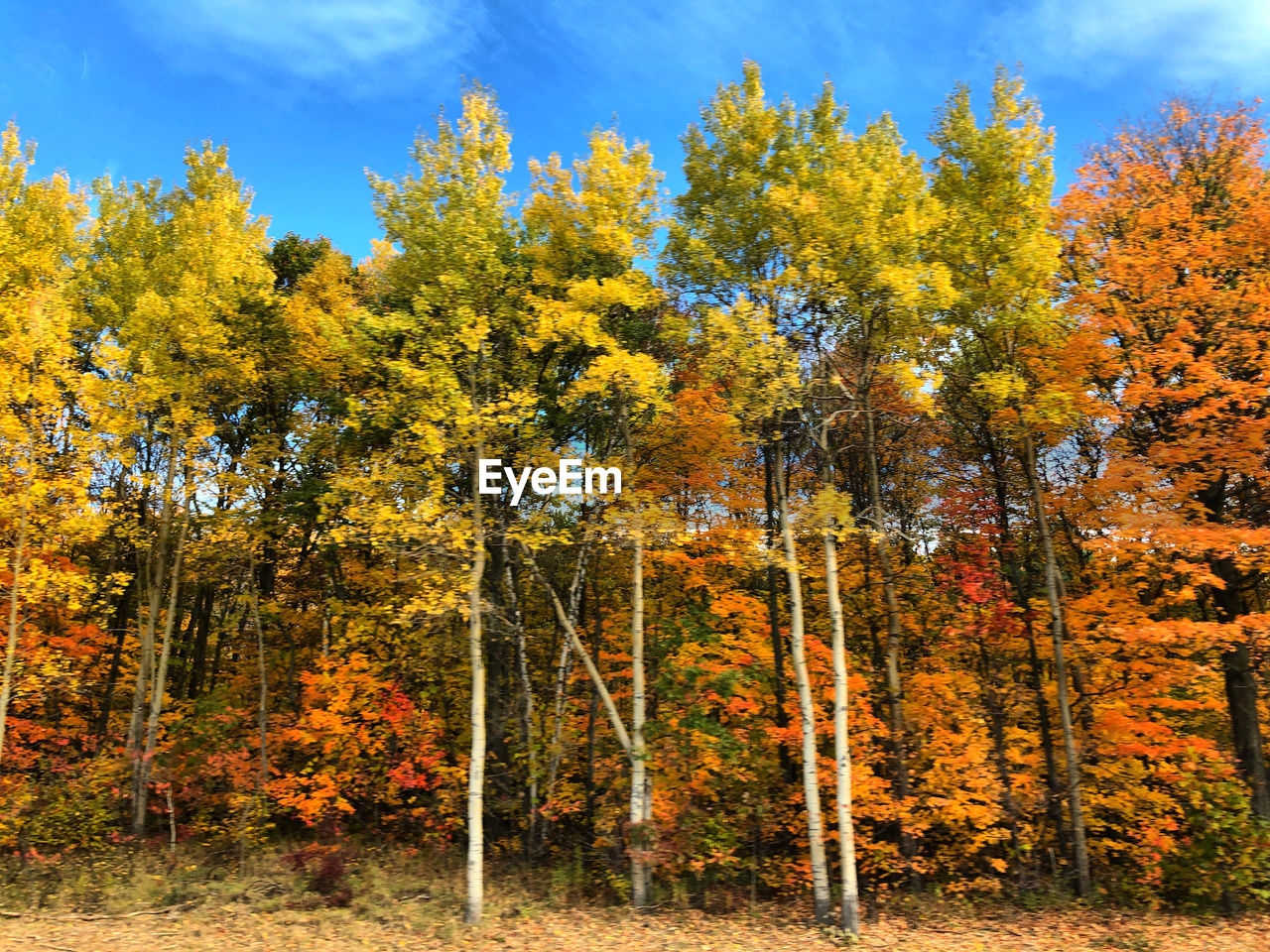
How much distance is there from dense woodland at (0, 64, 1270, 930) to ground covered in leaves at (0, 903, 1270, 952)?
3.03ft

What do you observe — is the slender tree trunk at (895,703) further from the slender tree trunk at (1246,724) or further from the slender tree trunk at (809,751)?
the slender tree trunk at (1246,724)

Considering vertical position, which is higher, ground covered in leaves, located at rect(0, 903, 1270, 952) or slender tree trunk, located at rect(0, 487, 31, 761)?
slender tree trunk, located at rect(0, 487, 31, 761)

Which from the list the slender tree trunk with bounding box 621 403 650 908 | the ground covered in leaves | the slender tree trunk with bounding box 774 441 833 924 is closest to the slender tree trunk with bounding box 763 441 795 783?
the slender tree trunk with bounding box 774 441 833 924

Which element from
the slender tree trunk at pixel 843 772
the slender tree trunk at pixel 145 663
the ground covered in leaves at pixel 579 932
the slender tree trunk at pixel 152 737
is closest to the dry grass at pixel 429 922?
the ground covered in leaves at pixel 579 932

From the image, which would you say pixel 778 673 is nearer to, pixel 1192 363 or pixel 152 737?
pixel 1192 363

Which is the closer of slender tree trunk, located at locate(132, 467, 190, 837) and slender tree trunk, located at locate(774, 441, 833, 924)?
slender tree trunk, located at locate(774, 441, 833, 924)

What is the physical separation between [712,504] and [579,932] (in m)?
10.3

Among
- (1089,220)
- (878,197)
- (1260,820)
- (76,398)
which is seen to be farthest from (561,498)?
→ (1260,820)

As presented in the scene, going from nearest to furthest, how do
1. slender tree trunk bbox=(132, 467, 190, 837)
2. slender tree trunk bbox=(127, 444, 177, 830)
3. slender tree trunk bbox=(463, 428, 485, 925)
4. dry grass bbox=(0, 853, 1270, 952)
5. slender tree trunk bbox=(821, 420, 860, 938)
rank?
dry grass bbox=(0, 853, 1270, 952) < slender tree trunk bbox=(821, 420, 860, 938) < slender tree trunk bbox=(463, 428, 485, 925) < slender tree trunk bbox=(132, 467, 190, 837) < slender tree trunk bbox=(127, 444, 177, 830)

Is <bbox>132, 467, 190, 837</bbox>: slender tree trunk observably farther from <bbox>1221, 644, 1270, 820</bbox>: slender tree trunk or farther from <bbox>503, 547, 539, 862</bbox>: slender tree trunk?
<bbox>1221, 644, 1270, 820</bbox>: slender tree trunk

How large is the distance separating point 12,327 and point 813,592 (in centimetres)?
1874

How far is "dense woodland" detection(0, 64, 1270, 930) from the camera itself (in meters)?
12.0

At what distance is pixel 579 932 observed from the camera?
35.0 ft

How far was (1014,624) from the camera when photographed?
46.9 feet
